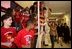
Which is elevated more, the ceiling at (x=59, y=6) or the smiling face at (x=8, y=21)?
the ceiling at (x=59, y=6)

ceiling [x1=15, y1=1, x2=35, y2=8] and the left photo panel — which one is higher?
ceiling [x1=15, y1=1, x2=35, y2=8]

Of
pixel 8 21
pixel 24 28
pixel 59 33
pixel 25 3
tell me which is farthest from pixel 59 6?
pixel 8 21

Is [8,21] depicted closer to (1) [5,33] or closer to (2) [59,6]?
(1) [5,33]

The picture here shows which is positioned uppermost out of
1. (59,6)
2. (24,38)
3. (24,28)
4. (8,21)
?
(59,6)

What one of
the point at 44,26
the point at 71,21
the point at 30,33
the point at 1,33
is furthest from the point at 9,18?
the point at 71,21

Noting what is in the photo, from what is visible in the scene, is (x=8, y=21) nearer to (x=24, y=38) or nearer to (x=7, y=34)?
(x=7, y=34)

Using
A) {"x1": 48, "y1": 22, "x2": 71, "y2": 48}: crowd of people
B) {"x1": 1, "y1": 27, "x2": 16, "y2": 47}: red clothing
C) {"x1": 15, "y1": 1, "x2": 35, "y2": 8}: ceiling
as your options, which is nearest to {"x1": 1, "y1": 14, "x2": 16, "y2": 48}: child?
{"x1": 1, "y1": 27, "x2": 16, "y2": 47}: red clothing

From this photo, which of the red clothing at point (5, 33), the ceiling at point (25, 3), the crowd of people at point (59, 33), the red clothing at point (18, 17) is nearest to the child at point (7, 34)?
the red clothing at point (5, 33)

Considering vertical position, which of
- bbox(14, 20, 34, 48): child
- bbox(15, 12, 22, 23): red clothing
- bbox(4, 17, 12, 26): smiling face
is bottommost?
bbox(14, 20, 34, 48): child

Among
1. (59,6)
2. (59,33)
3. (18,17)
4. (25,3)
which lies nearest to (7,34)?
(18,17)

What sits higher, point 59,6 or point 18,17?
point 59,6

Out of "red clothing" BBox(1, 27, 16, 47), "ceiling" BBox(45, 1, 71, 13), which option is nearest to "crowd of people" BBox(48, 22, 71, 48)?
"ceiling" BBox(45, 1, 71, 13)

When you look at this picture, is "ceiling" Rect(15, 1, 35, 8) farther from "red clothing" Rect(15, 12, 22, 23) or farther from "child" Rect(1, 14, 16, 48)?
"child" Rect(1, 14, 16, 48)

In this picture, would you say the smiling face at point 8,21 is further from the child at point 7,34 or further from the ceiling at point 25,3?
the ceiling at point 25,3
